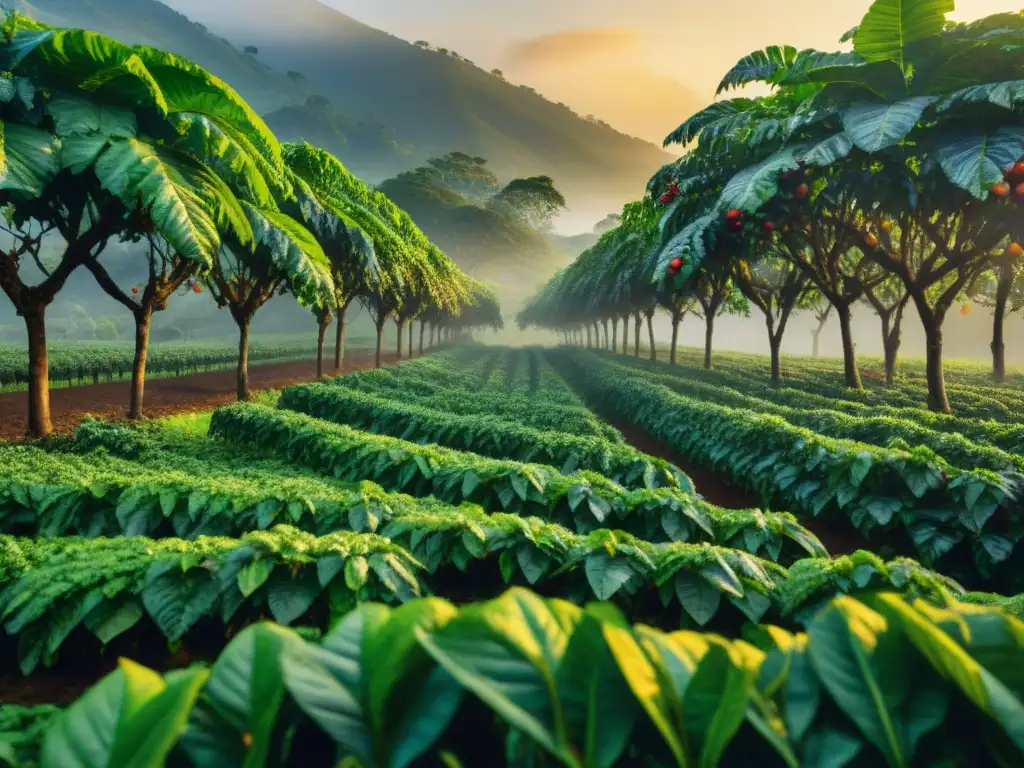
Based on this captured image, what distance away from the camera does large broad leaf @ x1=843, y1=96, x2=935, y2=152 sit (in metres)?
6.65

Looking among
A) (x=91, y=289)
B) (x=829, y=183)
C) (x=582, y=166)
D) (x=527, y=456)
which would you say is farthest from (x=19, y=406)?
(x=582, y=166)

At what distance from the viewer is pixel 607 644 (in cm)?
91

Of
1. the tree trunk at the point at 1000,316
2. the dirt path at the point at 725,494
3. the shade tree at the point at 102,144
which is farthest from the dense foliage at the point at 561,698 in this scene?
the tree trunk at the point at 1000,316

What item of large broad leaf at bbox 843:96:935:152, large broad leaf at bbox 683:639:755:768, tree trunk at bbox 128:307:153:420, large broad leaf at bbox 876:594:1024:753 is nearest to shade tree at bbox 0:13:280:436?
tree trunk at bbox 128:307:153:420

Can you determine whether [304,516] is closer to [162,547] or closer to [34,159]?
[162,547]

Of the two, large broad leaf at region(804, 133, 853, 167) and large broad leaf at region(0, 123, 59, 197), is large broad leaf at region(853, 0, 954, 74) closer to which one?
large broad leaf at region(804, 133, 853, 167)

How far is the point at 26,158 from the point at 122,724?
7064mm

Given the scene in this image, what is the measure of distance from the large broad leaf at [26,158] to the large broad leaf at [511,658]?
6783 millimetres

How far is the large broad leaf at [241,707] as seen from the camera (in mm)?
833

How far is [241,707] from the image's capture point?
2.87ft

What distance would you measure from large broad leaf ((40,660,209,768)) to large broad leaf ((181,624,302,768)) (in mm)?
44

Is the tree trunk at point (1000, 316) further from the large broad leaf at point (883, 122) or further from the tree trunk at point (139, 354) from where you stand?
the tree trunk at point (139, 354)

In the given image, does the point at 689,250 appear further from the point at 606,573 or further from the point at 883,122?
the point at 606,573

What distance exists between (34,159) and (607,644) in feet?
24.3
